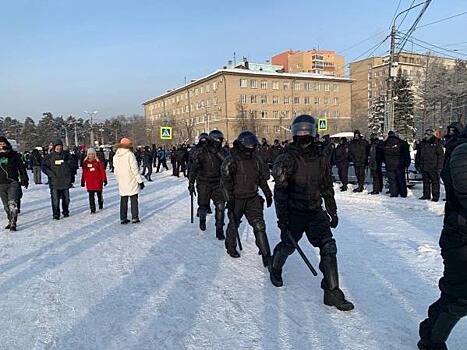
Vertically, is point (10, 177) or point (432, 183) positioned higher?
point (10, 177)

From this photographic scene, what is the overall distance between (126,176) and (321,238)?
5.67 m

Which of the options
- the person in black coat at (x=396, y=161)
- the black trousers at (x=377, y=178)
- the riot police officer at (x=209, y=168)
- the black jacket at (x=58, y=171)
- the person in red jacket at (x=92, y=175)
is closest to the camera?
the riot police officer at (x=209, y=168)

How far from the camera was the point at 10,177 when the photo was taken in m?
7.96

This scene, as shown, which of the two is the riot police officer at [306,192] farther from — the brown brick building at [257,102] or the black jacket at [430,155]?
the brown brick building at [257,102]

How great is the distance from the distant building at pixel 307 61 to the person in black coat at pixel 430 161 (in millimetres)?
93985

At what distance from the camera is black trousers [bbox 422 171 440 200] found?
9.60 m

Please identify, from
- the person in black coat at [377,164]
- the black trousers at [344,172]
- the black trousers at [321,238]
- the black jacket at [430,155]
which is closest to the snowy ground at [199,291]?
the black trousers at [321,238]

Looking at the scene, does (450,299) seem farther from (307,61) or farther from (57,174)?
(307,61)

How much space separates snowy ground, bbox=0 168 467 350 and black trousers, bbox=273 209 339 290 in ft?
1.12

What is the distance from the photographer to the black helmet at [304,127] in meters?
3.96

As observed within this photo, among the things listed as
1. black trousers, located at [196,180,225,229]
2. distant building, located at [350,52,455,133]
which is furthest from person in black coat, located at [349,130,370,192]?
distant building, located at [350,52,455,133]

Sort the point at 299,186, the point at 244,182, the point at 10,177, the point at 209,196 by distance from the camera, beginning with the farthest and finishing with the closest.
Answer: the point at 10,177, the point at 209,196, the point at 244,182, the point at 299,186

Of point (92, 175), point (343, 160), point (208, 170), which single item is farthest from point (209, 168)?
point (343, 160)

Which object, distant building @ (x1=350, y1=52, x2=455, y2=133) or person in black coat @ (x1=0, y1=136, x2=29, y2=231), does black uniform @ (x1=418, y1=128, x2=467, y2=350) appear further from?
distant building @ (x1=350, y1=52, x2=455, y2=133)
